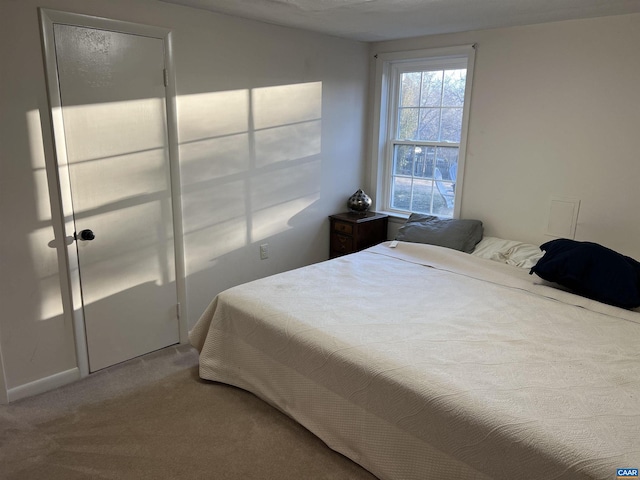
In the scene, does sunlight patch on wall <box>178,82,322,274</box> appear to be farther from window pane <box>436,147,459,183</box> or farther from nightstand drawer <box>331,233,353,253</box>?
window pane <box>436,147,459,183</box>

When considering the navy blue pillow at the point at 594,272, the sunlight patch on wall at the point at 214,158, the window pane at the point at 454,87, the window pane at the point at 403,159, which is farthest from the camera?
the window pane at the point at 403,159

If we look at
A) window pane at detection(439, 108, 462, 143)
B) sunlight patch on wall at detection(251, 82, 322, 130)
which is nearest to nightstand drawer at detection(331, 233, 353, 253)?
sunlight patch on wall at detection(251, 82, 322, 130)

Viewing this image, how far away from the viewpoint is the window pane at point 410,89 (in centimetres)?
400

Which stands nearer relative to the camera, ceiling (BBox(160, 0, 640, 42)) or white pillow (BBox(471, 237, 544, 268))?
ceiling (BBox(160, 0, 640, 42))

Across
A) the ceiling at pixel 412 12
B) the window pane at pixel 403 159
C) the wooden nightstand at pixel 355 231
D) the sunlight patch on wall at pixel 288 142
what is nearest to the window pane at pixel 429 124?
the window pane at pixel 403 159

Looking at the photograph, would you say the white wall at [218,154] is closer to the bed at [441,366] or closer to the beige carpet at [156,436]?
the beige carpet at [156,436]

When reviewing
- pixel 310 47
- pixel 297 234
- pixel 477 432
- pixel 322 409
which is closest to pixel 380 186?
pixel 297 234

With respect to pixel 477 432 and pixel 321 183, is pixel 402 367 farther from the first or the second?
pixel 321 183

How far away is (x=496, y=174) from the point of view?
11.6 feet

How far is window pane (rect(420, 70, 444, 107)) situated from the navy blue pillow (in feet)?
5.61

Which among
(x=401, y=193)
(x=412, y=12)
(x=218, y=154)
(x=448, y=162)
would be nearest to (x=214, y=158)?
(x=218, y=154)

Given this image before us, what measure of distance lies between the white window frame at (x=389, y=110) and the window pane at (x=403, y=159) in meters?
0.05

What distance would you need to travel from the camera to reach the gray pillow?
3.43 m

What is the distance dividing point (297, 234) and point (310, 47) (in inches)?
59.7
